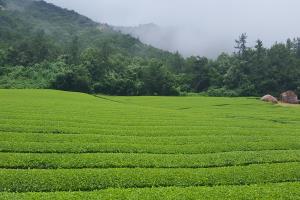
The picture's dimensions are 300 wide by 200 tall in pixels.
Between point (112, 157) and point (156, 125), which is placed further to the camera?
point (156, 125)

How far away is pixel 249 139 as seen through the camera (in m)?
29.8

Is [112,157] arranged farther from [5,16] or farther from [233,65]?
[5,16]

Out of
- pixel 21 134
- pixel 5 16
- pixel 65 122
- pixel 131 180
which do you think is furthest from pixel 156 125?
pixel 5 16

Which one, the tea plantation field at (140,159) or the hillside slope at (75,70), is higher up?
the hillside slope at (75,70)

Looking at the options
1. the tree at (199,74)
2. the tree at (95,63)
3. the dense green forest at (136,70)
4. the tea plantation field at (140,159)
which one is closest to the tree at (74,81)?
the dense green forest at (136,70)

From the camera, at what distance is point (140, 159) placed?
22.1m

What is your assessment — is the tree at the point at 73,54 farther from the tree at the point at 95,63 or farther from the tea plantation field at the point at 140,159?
the tea plantation field at the point at 140,159

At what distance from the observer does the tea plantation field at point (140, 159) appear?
17.6 meters

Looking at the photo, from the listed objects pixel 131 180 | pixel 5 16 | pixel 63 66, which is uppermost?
pixel 5 16

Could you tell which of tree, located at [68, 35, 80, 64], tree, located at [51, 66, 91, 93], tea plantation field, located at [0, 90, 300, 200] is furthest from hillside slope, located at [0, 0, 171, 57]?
tea plantation field, located at [0, 90, 300, 200]

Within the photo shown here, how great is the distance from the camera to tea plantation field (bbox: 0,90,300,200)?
57.6 ft

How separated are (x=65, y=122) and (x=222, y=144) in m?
11.9

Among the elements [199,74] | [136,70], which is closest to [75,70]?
[136,70]

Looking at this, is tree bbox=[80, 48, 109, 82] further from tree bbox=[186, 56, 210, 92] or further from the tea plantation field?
the tea plantation field
